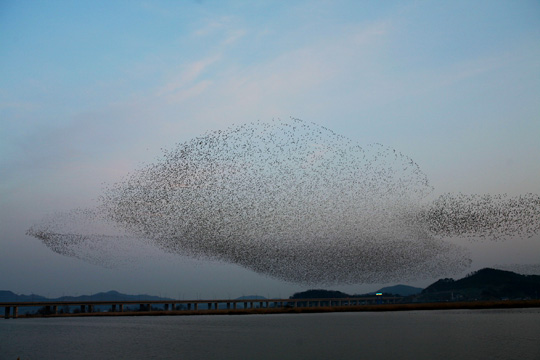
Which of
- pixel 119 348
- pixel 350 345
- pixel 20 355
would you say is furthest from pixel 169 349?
pixel 350 345

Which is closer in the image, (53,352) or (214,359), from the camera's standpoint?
(214,359)

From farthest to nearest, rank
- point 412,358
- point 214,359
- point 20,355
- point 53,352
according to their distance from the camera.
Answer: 1. point 53,352
2. point 20,355
3. point 214,359
4. point 412,358

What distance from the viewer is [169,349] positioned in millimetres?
65938

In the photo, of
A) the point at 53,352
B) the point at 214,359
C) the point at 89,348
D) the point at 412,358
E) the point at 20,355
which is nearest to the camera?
the point at 412,358

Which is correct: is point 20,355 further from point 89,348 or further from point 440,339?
point 440,339

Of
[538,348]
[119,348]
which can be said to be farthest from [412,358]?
[119,348]

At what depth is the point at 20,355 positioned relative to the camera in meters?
60.7

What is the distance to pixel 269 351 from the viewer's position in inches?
2410

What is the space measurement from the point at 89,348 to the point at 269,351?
2366 cm

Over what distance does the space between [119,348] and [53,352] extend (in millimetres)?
7513

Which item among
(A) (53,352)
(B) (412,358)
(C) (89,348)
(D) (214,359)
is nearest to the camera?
(B) (412,358)

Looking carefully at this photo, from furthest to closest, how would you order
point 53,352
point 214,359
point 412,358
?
point 53,352 < point 214,359 < point 412,358

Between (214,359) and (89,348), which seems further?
(89,348)

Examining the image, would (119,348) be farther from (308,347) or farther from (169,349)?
(308,347)
